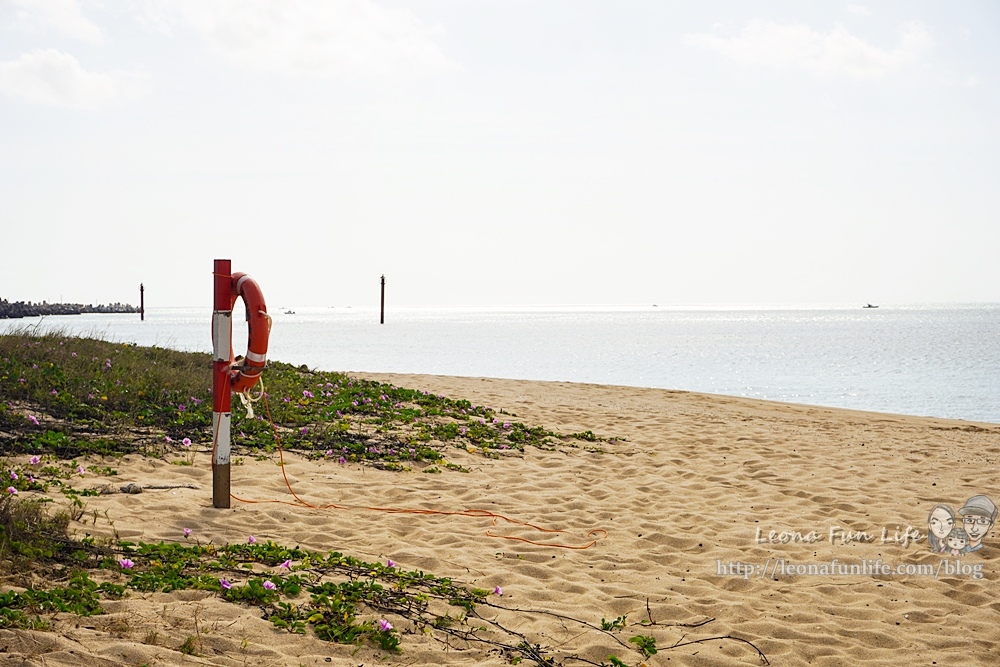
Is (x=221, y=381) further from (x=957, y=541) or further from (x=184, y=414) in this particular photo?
(x=957, y=541)

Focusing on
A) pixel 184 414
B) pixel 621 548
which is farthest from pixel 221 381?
pixel 621 548

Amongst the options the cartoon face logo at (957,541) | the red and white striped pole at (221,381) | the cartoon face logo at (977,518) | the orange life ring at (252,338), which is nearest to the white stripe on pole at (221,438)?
the red and white striped pole at (221,381)

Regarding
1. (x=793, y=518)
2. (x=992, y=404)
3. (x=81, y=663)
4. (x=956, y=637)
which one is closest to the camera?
(x=81, y=663)

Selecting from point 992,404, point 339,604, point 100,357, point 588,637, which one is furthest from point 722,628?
point 992,404

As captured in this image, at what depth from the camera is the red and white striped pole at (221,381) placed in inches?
260

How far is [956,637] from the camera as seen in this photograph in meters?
4.73

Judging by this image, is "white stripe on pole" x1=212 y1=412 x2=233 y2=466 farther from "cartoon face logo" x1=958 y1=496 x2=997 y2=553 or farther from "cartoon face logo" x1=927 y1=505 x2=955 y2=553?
"cartoon face logo" x1=958 y1=496 x2=997 y2=553

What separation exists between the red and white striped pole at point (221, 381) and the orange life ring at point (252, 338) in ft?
0.22

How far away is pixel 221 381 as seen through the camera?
6.72 m

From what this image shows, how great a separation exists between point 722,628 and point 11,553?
4342 mm

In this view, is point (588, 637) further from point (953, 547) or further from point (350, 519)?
point (953, 547)

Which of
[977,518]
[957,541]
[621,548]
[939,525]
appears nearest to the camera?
[621,548]

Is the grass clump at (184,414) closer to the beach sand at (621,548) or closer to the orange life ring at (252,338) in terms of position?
the beach sand at (621,548)

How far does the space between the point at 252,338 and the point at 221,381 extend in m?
0.48
